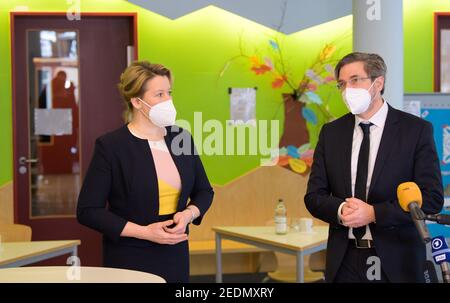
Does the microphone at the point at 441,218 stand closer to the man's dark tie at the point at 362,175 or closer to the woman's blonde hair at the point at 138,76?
the man's dark tie at the point at 362,175

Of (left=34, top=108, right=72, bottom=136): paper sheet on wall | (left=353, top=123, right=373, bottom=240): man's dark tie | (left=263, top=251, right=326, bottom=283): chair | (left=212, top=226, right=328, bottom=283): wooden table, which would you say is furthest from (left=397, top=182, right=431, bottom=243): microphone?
(left=34, top=108, right=72, bottom=136): paper sheet on wall

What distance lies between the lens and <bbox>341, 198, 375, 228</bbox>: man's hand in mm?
2250

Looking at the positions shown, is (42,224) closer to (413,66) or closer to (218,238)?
(218,238)

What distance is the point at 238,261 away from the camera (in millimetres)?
6242

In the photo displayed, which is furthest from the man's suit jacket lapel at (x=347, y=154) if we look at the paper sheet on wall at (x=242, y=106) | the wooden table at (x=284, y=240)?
the paper sheet on wall at (x=242, y=106)

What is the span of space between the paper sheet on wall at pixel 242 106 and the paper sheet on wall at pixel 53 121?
1.61 m

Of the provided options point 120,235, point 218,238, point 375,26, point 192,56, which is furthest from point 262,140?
point 120,235

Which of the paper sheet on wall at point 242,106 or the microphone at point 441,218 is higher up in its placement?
the paper sheet on wall at point 242,106

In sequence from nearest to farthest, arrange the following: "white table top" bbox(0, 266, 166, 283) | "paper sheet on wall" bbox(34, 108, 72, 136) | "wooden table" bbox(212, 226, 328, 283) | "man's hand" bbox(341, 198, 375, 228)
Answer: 1. "white table top" bbox(0, 266, 166, 283)
2. "man's hand" bbox(341, 198, 375, 228)
3. "wooden table" bbox(212, 226, 328, 283)
4. "paper sheet on wall" bbox(34, 108, 72, 136)

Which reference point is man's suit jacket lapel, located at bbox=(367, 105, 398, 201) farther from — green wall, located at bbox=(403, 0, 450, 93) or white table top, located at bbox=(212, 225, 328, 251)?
green wall, located at bbox=(403, 0, 450, 93)

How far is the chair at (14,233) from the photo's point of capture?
4.41 metres

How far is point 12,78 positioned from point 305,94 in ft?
9.42

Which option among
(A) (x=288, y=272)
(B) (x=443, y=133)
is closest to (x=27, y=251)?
(A) (x=288, y=272)

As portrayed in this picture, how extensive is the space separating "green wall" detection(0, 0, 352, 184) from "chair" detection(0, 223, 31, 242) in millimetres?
1557
